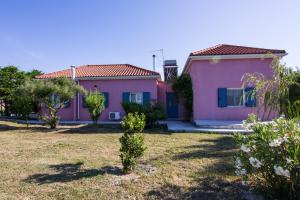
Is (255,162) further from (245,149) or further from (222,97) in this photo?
(222,97)

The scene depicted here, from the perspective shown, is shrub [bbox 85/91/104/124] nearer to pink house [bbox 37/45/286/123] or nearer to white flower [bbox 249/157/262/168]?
pink house [bbox 37/45/286/123]

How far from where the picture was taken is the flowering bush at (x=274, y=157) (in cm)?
444

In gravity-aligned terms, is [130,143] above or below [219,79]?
below

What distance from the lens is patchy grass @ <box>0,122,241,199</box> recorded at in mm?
5763

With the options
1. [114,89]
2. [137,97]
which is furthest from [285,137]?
[114,89]

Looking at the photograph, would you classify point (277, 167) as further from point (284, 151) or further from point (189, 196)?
point (189, 196)

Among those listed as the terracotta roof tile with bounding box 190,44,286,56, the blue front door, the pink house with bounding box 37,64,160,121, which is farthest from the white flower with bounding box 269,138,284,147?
the blue front door

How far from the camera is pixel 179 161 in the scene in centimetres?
827

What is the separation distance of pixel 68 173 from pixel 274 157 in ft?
16.1

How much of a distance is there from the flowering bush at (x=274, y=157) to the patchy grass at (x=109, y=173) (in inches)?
31.5

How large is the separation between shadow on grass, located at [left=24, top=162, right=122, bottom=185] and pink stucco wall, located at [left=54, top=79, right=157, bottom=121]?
13.9m

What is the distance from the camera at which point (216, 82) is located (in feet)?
59.7

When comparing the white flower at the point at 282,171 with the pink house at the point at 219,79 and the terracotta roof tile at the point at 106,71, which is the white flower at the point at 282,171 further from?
the terracotta roof tile at the point at 106,71

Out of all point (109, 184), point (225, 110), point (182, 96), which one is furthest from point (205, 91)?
A: point (109, 184)
